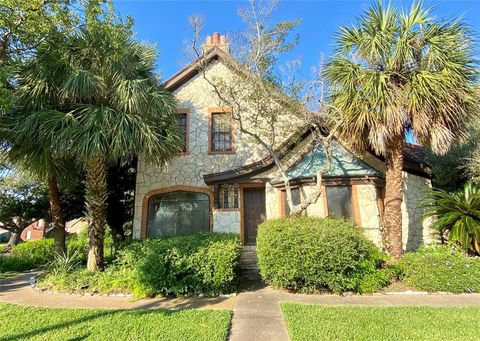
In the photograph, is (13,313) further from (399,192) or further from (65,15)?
(399,192)

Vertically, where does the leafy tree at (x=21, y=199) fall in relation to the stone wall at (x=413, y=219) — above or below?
above

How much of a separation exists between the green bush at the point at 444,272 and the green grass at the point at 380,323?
4.85ft

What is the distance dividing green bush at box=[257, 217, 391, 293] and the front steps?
222cm

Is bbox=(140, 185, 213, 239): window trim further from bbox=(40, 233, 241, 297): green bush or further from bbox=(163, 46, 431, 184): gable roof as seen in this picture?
bbox=(40, 233, 241, 297): green bush

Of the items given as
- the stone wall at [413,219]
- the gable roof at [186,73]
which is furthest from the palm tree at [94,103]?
the stone wall at [413,219]

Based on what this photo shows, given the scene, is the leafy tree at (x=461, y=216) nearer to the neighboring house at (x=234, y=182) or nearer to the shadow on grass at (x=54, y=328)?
the neighboring house at (x=234, y=182)

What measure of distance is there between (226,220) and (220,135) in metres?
4.18

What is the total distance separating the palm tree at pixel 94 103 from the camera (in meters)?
8.72

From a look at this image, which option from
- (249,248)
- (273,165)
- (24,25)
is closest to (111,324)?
(249,248)

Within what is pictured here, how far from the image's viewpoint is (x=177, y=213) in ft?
43.8

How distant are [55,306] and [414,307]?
8732 mm

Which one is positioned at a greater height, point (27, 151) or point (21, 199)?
point (27, 151)

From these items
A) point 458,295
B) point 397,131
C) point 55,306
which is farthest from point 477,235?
point 55,306

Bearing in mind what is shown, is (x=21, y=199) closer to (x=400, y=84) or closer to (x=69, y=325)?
(x=69, y=325)
